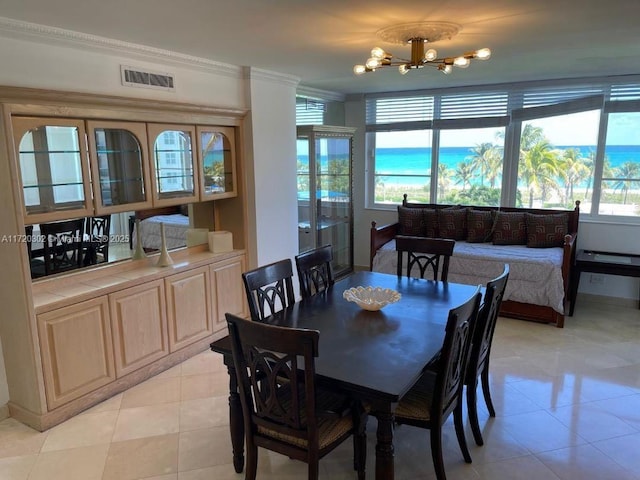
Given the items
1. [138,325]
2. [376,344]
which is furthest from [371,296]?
[138,325]

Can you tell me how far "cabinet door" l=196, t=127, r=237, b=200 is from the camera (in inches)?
148

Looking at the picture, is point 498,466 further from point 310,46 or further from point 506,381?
point 310,46

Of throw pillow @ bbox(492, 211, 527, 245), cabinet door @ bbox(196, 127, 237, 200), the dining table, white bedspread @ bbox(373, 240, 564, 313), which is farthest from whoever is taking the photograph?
throw pillow @ bbox(492, 211, 527, 245)

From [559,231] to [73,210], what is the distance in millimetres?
4535

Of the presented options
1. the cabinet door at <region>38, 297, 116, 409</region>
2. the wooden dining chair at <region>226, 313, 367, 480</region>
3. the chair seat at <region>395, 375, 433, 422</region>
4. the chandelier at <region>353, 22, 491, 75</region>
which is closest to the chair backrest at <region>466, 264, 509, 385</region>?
the chair seat at <region>395, 375, 433, 422</region>

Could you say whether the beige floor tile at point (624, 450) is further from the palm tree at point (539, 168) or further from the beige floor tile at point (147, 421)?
the palm tree at point (539, 168)

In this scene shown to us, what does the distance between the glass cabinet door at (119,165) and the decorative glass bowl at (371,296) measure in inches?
64.0

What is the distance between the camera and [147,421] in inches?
114

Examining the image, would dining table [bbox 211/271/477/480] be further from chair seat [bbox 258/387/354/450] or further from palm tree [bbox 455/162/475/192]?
palm tree [bbox 455/162/475/192]

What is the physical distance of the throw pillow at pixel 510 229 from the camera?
200 inches

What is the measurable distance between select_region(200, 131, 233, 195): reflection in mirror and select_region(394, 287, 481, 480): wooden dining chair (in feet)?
7.84

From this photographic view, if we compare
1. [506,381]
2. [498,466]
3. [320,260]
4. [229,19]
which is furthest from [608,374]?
[229,19]

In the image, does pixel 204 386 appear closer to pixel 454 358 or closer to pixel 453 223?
pixel 454 358

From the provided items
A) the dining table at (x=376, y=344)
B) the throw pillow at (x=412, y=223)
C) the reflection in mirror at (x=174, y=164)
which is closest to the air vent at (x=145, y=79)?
the reflection in mirror at (x=174, y=164)
